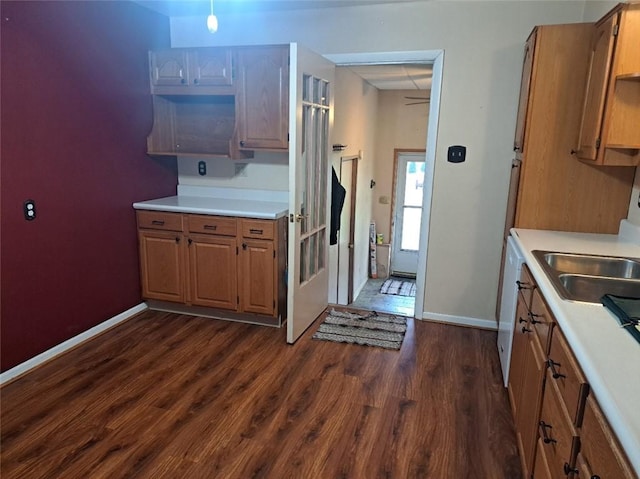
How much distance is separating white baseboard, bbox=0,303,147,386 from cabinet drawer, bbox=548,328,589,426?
2.83m

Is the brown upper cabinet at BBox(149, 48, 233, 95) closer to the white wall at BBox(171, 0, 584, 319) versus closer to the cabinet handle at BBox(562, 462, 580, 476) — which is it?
the white wall at BBox(171, 0, 584, 319)

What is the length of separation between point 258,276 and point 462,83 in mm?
2032

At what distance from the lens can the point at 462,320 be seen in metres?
3.62

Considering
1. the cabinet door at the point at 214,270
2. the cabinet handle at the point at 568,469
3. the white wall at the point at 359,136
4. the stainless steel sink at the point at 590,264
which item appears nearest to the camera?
the cabinet handle at the point at 568,469

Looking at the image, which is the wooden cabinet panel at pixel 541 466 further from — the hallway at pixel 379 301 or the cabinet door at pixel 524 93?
the hallway at pixel 379 301

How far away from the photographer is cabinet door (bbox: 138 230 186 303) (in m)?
3.52

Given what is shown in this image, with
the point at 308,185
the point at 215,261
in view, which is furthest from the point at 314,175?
the point at 215,261

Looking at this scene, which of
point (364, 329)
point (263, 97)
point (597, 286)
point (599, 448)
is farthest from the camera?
point (364, 329)

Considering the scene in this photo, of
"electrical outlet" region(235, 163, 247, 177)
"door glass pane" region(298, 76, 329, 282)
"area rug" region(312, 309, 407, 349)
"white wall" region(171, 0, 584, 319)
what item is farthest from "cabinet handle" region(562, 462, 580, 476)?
"electrical outlet" region(235, 163, 247, 177)

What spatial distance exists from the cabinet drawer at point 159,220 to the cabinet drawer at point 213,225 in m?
0.12

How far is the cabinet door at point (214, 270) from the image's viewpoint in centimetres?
340

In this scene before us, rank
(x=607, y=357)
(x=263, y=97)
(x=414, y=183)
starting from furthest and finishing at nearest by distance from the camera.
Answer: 1. (x=414, y=183)
2. (x=263, y=97)
3. (x=607, y=357)

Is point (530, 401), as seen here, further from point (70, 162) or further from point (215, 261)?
point (70, 162)

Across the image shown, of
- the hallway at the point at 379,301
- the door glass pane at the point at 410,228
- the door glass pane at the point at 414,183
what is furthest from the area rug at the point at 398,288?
the door glass pane at the point at 414,183
